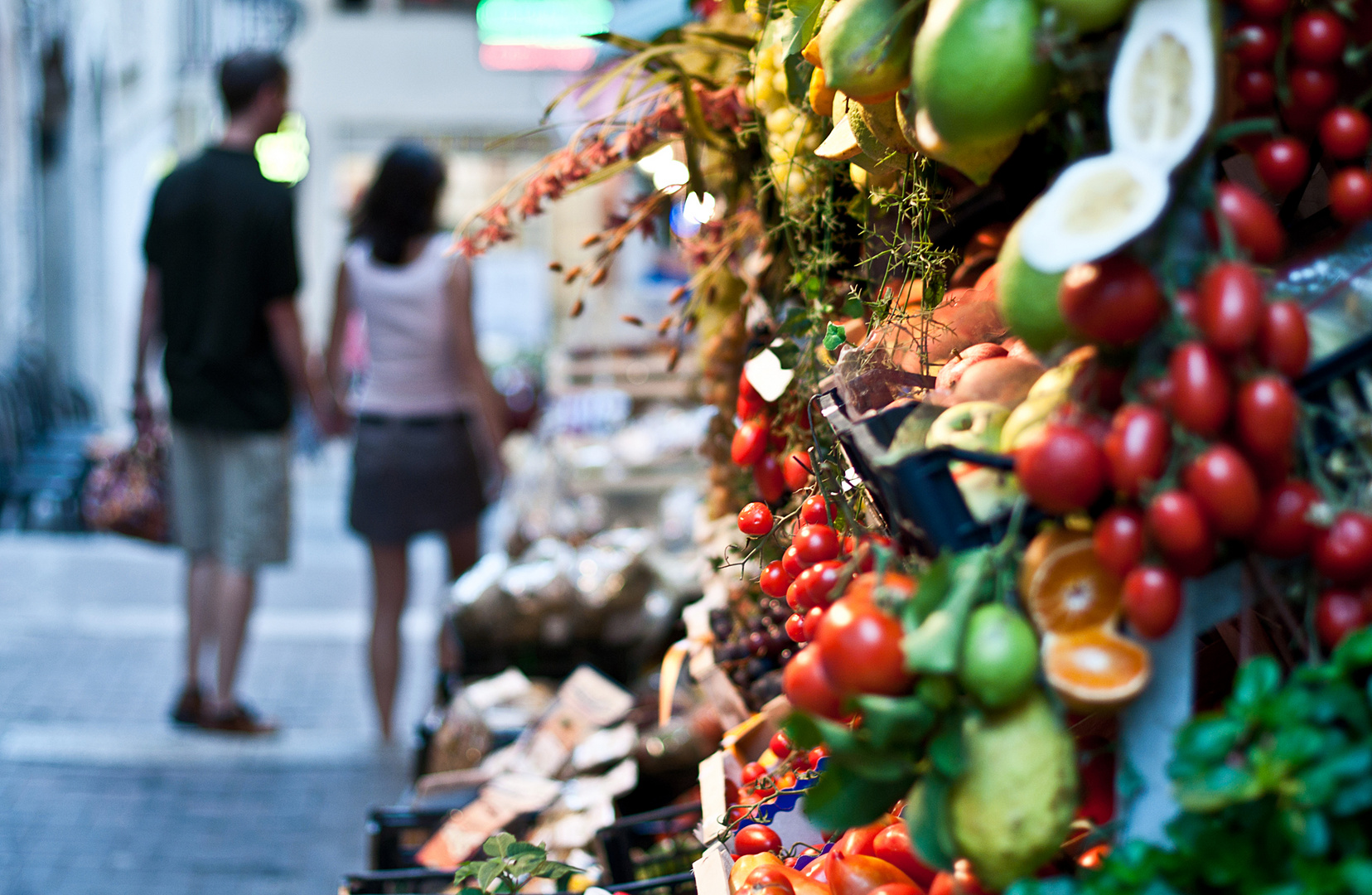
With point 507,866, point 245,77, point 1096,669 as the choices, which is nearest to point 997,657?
point 1096,669

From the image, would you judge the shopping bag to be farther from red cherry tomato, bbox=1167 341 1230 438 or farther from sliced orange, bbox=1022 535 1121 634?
red cherry tomato, bbox=1167 341 1230 438

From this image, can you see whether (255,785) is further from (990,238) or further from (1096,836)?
(1096,836)

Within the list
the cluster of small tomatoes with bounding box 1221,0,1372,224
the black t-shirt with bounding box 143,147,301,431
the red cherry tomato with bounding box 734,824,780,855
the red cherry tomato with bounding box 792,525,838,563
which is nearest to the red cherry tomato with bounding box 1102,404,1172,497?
the cluster of small tomatoes with bounding box 1221,0,1372,224

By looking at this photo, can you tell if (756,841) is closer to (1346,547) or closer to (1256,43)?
(1346,547)

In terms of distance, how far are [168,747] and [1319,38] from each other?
12.5ft

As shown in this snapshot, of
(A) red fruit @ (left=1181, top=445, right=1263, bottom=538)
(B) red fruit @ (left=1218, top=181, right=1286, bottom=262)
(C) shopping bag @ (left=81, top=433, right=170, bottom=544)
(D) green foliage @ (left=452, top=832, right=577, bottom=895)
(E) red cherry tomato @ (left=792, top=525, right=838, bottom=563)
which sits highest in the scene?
(B) red fruit @ (left=1218, top=181, right=1286, bottom=262)

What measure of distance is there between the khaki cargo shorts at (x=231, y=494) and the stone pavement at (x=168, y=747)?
612 millimetres

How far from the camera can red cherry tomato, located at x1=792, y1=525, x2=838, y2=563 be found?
117cm

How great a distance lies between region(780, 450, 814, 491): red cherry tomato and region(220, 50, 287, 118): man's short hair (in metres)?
2.88

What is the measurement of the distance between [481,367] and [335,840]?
4.47 feet

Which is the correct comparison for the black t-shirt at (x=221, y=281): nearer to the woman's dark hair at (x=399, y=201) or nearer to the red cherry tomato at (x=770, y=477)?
the woman's dark hair at (x=399, y=201)

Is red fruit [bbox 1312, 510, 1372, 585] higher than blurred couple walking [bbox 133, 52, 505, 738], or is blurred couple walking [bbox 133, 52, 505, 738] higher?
red fruit [bbox 1312, 510, 1372, 585]

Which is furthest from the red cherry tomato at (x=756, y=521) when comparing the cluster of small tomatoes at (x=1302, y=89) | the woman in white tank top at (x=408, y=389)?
the woman in white tank top at (x=408, y=389)

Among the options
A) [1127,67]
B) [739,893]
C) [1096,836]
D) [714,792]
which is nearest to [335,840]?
[714,792]
